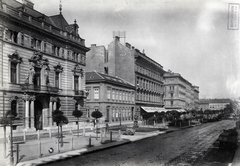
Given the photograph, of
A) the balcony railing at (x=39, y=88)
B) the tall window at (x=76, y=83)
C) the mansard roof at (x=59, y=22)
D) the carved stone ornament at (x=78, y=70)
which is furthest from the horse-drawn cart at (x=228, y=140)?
the mansard roof at (x=59, y=22)

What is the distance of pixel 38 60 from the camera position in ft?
104

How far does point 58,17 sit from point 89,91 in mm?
15513

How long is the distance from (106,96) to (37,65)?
17633mm

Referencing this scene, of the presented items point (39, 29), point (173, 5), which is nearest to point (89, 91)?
point (39, 29)

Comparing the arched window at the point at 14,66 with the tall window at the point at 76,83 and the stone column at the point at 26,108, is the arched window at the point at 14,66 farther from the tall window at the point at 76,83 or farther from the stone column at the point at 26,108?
the tall window at the point at 76,83

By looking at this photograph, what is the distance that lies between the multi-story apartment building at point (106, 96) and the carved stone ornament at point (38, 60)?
14.8 meters

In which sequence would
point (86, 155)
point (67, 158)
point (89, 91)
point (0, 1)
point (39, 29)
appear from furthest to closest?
point (89, 91), point (39, 29), point (0, 1), point (86, 155), point (67, 158)

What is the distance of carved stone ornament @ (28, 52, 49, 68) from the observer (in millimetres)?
30612

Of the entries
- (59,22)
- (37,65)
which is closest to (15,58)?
(37,65)

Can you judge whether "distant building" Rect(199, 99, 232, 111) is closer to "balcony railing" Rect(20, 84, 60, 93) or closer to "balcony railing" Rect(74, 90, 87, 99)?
"balcony railing" Rect(74, 90, 87, 99)

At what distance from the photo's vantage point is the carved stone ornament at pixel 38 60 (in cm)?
3061

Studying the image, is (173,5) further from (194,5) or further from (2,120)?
(2,120)

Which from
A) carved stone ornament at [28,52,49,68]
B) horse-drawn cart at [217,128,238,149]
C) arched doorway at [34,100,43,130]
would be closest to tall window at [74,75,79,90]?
carved stone ornament at [28,52,49,68]

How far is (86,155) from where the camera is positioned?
16.2m
